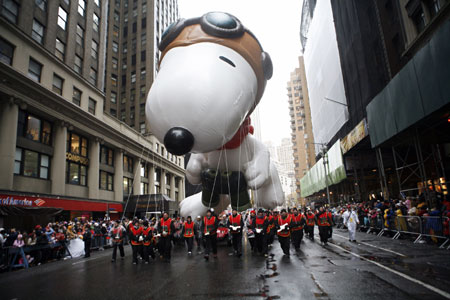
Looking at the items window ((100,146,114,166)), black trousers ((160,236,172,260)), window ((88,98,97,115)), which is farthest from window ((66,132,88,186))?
black trousers ((160,236,172,260))

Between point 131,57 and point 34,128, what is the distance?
2615cm

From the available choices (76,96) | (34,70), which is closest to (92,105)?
(76,96)

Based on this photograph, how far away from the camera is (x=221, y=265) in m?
7.57

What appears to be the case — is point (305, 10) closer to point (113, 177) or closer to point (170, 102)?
point (113, 177)

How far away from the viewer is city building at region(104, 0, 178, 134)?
132 ft

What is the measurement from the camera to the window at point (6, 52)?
54.9 feet

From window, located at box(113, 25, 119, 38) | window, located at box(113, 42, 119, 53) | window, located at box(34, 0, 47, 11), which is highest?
window, located at box(113, 25, 119, 38)

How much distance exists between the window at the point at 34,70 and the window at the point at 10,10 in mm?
2438

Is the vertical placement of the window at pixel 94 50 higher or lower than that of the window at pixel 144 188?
higher

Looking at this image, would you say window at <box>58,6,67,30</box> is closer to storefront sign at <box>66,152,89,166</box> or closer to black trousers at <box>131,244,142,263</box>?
storefront sign at <box>66,152,89,166</box>

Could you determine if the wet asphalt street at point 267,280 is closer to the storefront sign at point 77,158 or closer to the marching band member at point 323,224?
the marching band member at point 323,224

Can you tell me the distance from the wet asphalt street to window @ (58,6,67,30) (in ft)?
65.9

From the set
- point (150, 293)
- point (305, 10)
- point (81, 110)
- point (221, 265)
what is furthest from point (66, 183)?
point (305, 10)

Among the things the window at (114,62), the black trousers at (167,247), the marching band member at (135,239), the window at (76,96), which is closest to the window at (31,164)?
the window at (76,96)
